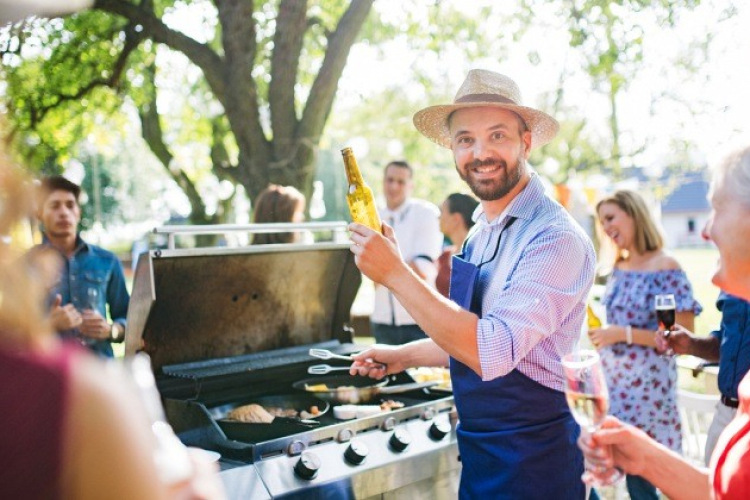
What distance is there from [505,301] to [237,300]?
61.1 inches

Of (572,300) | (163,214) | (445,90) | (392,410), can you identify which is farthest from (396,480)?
(163,214)

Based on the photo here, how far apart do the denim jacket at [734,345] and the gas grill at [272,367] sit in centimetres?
121

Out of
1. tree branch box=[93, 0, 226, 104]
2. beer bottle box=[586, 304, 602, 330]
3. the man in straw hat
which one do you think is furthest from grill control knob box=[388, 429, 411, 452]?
tree branch box=[93, 0, 226, 104]

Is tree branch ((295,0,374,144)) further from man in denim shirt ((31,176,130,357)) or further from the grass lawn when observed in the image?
the grass lawn

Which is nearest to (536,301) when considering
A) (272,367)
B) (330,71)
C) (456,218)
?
(272,367)

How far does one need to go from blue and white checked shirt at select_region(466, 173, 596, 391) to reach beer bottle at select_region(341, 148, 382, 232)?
1.41ft

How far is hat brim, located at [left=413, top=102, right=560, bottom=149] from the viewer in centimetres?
254

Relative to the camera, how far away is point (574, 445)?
2432 millimetres

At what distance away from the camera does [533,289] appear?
2.18 meters

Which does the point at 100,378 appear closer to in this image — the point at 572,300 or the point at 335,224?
the point at 572,300

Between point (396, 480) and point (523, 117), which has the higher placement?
point (523, 117)

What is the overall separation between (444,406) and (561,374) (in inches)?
34.0

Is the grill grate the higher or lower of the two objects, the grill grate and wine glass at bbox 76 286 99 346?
the lower

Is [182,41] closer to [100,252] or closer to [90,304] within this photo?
[100,252]
